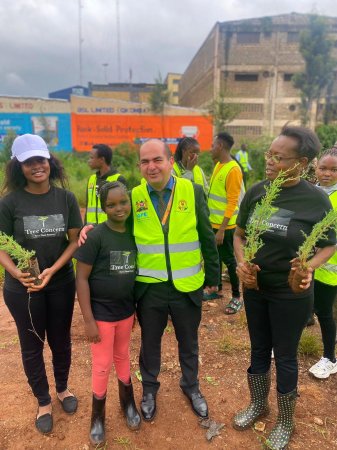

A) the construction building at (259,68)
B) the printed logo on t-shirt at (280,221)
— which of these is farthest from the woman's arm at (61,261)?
the construction building at (259,68)

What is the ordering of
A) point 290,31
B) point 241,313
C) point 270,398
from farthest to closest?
point 290,31 → point 241,313 → point 270,398

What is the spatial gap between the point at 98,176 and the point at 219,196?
60.1 inches

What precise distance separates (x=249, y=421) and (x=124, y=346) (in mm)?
→ 1068

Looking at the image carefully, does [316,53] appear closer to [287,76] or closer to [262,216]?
[287,76]

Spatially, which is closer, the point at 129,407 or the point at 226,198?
the point at 129,407

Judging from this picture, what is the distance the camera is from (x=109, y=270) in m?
2.24

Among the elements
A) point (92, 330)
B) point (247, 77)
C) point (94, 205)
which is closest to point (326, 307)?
point (92, 330)

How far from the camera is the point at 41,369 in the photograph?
A: 8.32 ft

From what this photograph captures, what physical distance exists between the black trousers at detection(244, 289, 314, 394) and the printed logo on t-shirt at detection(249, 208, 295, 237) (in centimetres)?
39

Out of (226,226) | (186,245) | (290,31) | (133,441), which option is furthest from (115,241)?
(290,31)

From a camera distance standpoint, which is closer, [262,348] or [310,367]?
[262,348]

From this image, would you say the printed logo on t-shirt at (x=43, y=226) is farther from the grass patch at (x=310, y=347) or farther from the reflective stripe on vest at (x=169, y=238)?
the grass patch at (x=310, y=347)

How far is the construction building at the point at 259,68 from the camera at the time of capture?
98.0ft

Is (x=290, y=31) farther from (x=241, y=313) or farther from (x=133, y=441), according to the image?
(x=133, y=441)
